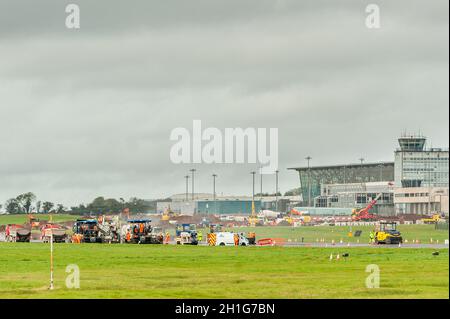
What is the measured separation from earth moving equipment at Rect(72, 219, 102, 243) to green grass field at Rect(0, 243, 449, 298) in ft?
116

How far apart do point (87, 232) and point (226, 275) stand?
65.7 meters

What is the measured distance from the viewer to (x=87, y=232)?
120 meters

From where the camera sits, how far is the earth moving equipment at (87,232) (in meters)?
118

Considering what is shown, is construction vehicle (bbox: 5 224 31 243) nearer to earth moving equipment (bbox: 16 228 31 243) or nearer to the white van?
earth moving equipment (bbox: 16 228 31 243)

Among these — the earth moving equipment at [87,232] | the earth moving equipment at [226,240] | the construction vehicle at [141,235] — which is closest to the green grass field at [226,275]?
the earth moving equipment at [226,240]

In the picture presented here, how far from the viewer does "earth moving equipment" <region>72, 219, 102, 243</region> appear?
11769 cm

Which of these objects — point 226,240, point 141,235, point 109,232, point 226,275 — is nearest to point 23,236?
point 109,232

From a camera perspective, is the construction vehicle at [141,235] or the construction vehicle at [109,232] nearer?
the construction vehicle at [141,235]

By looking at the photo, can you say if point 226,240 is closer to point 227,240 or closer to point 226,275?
point 227,240

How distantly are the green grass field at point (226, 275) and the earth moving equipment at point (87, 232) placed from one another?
35.4 meters

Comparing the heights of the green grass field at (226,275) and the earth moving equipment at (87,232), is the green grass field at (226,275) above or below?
below

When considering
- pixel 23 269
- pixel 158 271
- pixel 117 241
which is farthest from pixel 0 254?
pixel 117 241

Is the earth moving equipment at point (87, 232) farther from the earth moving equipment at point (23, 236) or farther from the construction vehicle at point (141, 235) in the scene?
the earth moving equipment at point (23, 236)
